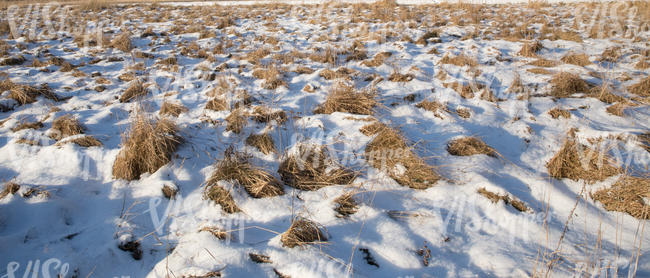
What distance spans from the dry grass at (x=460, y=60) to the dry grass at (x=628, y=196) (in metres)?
2.99

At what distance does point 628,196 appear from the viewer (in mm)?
2035

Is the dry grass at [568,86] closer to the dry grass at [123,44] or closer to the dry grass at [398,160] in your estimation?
the dry grass at [398,160]

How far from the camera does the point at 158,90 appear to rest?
415 centimetres

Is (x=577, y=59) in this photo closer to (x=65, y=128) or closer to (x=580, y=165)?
(x=580, y=165)

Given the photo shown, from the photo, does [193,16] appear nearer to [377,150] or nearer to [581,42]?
[377,150]

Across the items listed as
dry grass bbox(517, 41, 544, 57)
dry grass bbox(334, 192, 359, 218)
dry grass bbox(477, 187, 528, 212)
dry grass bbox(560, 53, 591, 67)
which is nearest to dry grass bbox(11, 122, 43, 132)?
dry grass bbox(334, 192, 359, 218)

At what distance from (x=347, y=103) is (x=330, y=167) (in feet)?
4.02

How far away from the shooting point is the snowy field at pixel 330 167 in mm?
1745

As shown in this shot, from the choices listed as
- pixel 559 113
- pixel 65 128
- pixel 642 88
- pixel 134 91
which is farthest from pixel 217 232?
pixel 642 88

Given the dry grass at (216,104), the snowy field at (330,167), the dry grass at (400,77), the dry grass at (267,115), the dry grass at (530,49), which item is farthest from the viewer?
the dry grass at (530,49)

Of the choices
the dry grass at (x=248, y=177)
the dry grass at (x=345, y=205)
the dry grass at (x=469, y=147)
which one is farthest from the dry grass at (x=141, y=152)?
the dry grass at (x=469, y=147)

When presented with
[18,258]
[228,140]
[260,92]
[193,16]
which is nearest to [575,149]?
[228,140]

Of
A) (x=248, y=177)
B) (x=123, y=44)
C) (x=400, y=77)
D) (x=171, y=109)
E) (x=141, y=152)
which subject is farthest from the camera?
(x=123, y=44)

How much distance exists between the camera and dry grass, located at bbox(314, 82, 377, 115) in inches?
136
